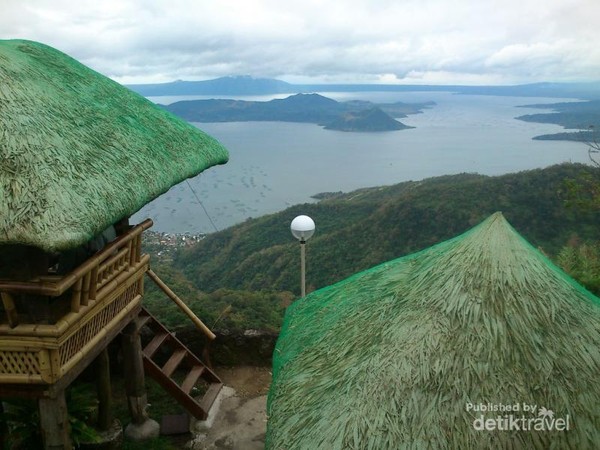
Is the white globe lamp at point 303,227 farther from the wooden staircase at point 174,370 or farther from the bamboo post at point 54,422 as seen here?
the bamboo post at point 54,422

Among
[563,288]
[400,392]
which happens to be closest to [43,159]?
[400,392]

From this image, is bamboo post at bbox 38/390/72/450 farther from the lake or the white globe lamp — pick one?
the lake

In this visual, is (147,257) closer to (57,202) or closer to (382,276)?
(57,202)

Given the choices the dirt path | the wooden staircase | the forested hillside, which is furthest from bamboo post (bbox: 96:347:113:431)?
the forested hillside

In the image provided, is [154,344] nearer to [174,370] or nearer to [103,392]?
[174,370]

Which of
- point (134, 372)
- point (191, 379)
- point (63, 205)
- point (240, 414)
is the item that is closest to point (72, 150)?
point (63, 205)

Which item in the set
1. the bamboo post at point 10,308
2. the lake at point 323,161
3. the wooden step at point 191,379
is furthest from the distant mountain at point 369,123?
the bamboo post at point 10,308

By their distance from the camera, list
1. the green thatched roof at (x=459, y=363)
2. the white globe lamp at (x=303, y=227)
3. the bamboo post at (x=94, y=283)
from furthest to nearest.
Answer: the white globe lamp at (x=303, y=227), the bamboo post at (x=94, y=283), the green thatched roof at (x=459, y=363)
